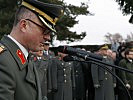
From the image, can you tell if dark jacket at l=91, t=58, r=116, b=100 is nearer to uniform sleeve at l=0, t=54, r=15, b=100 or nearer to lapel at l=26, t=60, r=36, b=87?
lapel at l=26, t=60, r=36, b=87

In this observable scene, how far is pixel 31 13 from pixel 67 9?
18.3 meters

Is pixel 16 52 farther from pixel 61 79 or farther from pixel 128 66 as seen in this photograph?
pixel 128 66

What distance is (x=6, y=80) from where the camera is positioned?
1.88 meters

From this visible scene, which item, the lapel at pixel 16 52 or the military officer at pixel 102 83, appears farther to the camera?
the military officer at pixel 102 83

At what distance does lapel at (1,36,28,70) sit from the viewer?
2.07 m

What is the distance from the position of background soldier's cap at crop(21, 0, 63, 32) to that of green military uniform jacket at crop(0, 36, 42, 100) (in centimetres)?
28

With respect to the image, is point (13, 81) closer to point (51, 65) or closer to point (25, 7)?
point (25, 7)

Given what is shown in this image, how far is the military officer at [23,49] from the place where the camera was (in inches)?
75.6

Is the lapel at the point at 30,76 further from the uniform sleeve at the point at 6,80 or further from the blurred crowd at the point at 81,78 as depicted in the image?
the blurred crowd at the point at 81,78

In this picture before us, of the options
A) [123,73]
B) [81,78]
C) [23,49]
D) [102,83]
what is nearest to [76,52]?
[23,49]

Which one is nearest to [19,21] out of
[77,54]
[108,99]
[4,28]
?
[77,54]

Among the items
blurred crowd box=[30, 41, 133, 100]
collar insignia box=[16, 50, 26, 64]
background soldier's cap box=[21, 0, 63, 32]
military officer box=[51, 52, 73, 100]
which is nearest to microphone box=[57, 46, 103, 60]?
background soldier's cap box=[21, 0, 63, 32]

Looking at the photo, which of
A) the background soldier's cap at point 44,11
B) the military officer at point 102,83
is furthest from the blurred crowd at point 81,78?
the background soldier's cap at point 44,11

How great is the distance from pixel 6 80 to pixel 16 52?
28cm
